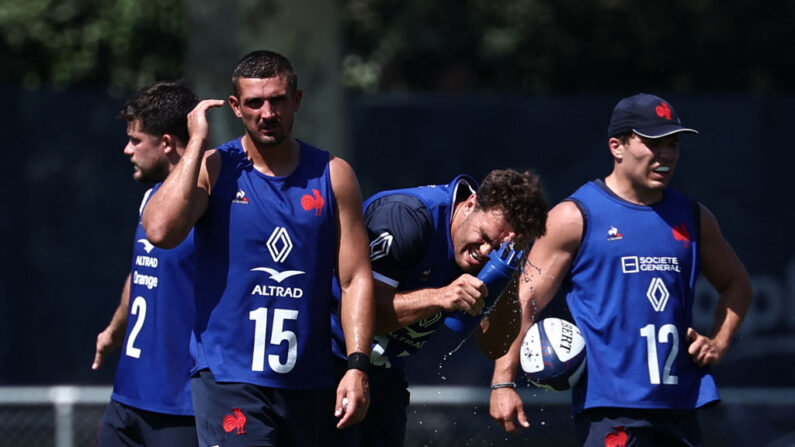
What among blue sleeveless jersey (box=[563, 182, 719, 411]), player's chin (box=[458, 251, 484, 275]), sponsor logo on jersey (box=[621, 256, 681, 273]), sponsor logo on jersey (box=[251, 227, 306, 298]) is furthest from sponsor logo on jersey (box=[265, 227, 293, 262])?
sponsor logo on jersey (box=[621, 256, 681, 273])

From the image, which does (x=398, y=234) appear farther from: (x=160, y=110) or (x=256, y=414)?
(x=160, y=110)

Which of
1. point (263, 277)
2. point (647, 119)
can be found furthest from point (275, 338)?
point (647, 119)

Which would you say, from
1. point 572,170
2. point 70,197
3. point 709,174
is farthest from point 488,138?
point 70,197

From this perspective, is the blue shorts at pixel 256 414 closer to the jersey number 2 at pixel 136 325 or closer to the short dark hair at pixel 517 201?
the jersey number 2 at pixel 136 325

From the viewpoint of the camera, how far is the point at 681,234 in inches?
232

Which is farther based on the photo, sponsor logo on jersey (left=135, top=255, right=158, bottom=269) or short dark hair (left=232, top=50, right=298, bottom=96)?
sponsor logo on jersey (left=135, top=255, right=158, bottom=269)

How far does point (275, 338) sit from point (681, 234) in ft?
6.69

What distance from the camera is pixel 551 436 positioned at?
9719mm

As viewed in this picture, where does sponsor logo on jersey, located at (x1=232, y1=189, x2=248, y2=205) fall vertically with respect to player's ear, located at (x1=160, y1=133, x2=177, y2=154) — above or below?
below

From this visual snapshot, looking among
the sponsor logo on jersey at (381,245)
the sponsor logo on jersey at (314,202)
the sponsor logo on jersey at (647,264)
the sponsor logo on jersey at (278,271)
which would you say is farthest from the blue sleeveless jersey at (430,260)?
the sponsor logo on jersey at (647,264)

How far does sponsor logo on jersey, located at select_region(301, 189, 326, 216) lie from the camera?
16.8 feet

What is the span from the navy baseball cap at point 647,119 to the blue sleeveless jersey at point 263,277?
1601 mm

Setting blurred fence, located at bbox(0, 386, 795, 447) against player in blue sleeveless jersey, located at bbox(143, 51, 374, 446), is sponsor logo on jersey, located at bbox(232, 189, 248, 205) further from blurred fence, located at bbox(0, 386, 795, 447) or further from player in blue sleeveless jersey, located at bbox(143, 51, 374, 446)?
blurred fence, located at bbox(0, 386, 795, 447)

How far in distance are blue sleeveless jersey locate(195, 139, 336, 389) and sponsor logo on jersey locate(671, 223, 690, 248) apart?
1708mm
